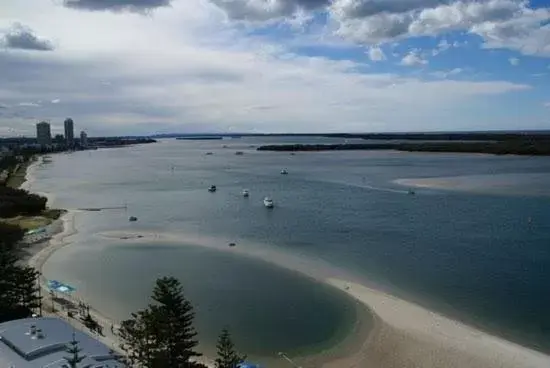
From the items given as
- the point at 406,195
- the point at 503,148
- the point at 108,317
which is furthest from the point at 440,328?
the point at 503,148

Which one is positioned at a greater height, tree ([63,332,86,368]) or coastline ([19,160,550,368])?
tree ([63,332,86,368])

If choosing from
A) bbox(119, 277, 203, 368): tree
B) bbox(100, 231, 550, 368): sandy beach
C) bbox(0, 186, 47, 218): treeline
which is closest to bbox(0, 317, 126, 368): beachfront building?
bbox(119, 277, 203, 368): tree

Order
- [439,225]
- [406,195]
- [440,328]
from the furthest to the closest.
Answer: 1. [406,195]
2. [439,225]
3. [440,328]

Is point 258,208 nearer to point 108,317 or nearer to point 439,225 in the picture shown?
point 439,225

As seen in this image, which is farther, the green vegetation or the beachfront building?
the green vegetation

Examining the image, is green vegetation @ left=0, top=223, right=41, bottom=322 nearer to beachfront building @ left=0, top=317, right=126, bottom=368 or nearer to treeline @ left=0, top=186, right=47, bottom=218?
beachfront building @ left=0, top=317, right=126, bottom=368

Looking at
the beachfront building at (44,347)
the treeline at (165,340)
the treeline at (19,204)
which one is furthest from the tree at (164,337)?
the treeline at (19,204)
